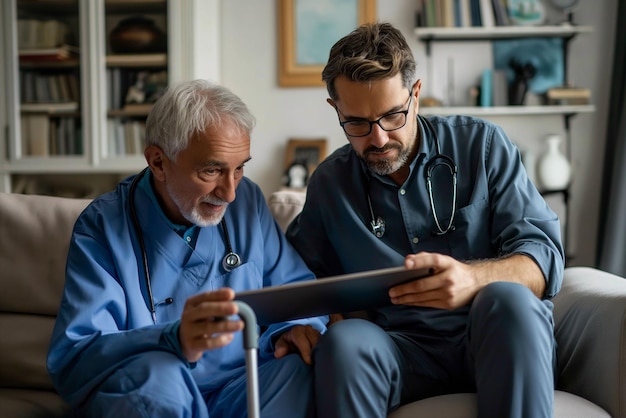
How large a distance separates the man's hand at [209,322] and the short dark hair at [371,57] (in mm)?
670

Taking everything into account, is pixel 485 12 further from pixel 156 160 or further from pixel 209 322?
pixel 209 322

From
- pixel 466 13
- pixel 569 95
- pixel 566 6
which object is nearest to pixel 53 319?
pixel 466 13

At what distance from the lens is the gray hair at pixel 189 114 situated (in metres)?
1.57

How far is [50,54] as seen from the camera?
3867 millimetres

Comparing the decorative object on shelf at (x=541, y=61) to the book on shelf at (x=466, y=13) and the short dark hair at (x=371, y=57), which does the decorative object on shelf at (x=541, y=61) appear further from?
the short dark hair at (x=371, y=57)

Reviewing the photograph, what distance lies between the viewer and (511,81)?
378 centimetres

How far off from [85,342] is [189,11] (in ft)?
8.50

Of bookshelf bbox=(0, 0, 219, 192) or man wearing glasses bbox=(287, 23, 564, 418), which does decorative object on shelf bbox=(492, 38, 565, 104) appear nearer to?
bookshelf bbox=(0, 0, 219, 192)

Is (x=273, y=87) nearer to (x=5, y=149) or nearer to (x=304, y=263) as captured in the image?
(x=5, y=149)

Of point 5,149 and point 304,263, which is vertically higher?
point 5,149

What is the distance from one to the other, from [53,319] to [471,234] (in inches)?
41.9

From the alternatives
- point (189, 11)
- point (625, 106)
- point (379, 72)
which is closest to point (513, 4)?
point (625, 106)

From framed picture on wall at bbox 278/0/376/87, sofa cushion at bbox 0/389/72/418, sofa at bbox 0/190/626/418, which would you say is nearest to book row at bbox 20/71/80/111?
framed picture on wall at bbox 278/0/376/87

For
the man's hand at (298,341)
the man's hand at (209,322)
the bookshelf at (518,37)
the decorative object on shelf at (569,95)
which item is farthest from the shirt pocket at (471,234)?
the decorative object on shelf at (569,95)
